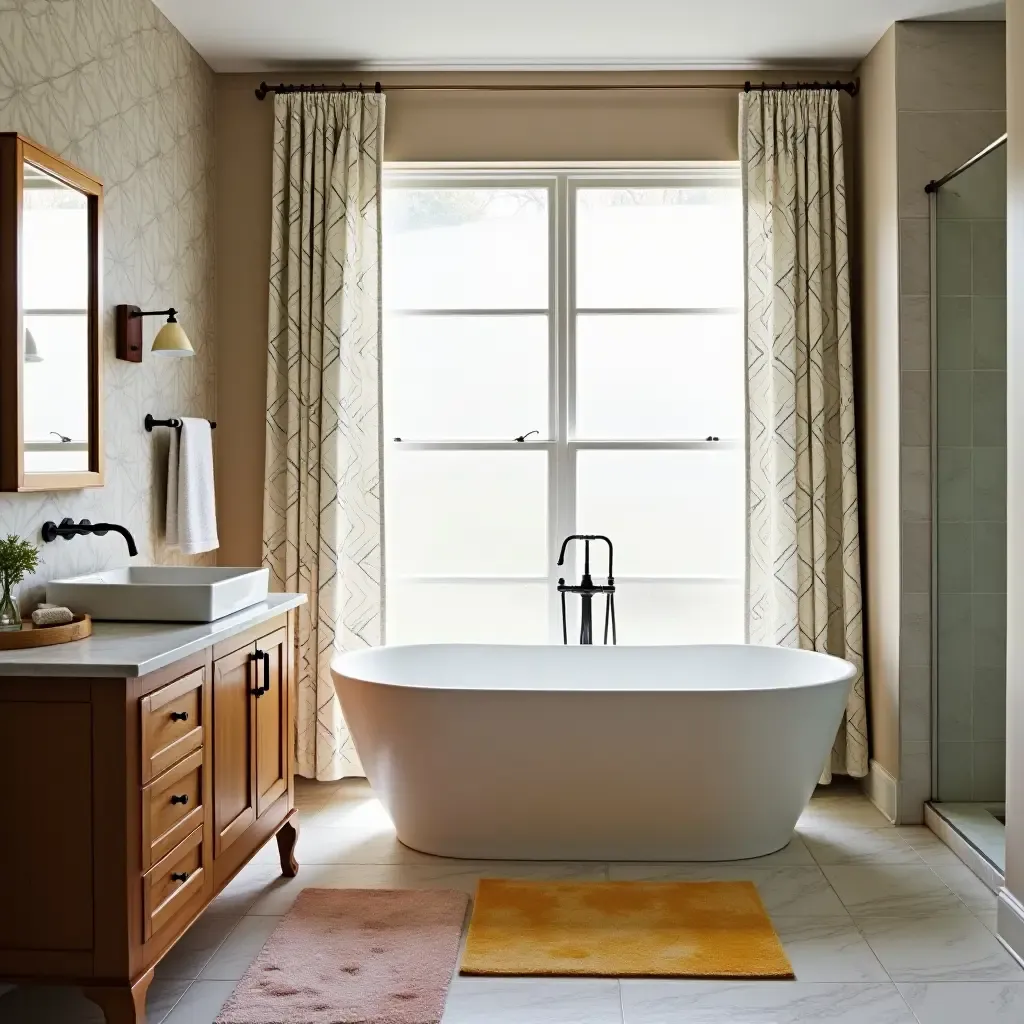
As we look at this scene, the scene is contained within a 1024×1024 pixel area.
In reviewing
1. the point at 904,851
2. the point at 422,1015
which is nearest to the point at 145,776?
the point at 422,1015

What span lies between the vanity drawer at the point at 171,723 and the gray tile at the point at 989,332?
2730 millimetres

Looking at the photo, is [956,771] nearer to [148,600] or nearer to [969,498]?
[969,498]

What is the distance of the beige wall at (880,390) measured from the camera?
3.59 m

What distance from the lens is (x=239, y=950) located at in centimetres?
262

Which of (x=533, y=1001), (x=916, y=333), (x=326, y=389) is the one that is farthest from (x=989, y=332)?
(x=533, y=1001)

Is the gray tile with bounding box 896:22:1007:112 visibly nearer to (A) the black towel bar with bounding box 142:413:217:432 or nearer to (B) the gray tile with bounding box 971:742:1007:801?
(B) the gray tile with bounding box 971:742:1007:801

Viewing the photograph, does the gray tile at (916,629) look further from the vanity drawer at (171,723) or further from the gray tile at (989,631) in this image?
the vanity drawer at (171,723)

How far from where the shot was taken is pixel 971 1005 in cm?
234

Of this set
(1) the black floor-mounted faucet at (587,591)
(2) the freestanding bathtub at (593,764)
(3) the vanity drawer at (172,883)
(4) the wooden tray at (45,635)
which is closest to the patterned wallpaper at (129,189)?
(4) the wooden tray at (45,635)

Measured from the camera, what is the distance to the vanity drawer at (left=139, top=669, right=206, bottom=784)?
2086 mm

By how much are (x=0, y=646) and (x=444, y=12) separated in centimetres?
260

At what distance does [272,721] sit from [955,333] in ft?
8.70

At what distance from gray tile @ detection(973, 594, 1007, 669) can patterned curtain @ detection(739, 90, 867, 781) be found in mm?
472

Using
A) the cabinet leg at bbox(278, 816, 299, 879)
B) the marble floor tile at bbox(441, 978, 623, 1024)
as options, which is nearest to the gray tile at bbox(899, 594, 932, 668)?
the marble floor tile at bbox(441, 978, 623, 1024)
